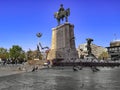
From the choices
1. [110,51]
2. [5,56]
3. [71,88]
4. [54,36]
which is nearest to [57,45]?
[54,36]

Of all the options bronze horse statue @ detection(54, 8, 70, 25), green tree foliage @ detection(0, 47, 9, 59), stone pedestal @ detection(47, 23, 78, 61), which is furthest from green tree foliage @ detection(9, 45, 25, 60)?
bronze horse statue @ detection(54, 8, 70, 25)

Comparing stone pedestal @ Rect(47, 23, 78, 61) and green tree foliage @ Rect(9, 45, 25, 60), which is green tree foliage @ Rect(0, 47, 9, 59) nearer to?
green tree foliage @ Rect(9, 45, 25, 60)

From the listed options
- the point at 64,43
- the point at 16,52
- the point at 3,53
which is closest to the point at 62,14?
the point at 64,43

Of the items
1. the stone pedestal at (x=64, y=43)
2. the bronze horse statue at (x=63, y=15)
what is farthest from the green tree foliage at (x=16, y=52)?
the bronze horse statue at (x=63, y=15)

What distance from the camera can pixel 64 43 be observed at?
83.5 metres

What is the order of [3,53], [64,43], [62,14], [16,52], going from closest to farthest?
[64,43] < [62,14] < [16,52] < [3,53]

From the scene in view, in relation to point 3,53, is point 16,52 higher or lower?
lower

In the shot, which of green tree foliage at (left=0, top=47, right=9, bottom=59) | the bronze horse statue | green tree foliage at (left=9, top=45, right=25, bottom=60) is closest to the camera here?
the bronze horse statue

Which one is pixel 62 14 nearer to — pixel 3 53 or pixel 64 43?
pixel 64 43

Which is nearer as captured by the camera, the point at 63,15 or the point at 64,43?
the point at 64,43

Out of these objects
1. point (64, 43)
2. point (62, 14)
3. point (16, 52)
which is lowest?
point (64, 43)

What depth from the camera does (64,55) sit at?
A: 276 ft

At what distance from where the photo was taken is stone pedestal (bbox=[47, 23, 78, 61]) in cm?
8356

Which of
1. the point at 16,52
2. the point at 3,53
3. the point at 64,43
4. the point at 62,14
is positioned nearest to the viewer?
the point at 64,43
